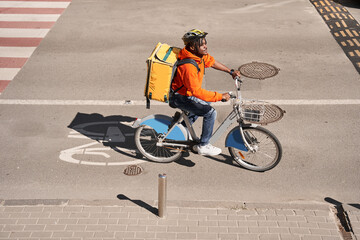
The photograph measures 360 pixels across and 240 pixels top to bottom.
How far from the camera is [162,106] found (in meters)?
9.17

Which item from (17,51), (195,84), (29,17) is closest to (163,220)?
(195,84)

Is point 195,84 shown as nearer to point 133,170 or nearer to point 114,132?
point 133,170

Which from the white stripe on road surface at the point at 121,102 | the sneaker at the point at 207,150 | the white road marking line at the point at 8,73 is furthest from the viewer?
the white road marking line at the point at 8,73

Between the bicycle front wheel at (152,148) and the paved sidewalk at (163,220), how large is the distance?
1.06 m

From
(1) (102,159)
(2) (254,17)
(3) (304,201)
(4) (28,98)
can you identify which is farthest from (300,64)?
(4) (28,98)

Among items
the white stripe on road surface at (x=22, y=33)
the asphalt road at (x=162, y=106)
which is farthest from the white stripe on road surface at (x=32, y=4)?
the white stripe on road surface at (x=22, y=33)

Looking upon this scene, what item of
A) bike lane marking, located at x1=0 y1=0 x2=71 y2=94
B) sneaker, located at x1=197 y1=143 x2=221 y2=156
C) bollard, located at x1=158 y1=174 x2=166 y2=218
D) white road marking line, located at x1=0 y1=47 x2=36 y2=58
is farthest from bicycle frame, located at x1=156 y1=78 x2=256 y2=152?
white road marking line, located at x1=0 y1=47 x2=36 y2=58

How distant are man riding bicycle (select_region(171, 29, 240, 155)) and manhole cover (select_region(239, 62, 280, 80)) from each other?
349cm

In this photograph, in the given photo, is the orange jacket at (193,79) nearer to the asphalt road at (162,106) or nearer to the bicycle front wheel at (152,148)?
the bicycle front wheel at (152,148)

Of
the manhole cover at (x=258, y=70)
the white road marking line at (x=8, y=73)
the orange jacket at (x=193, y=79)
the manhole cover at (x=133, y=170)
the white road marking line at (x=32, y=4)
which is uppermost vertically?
→ the orange jacket at (x=193, y=79)

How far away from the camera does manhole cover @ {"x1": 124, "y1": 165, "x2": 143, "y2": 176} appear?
287 inches

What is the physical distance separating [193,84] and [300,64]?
534 cm

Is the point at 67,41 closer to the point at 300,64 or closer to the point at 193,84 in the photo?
the point at 300,64

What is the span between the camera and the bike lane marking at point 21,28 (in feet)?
36.0
